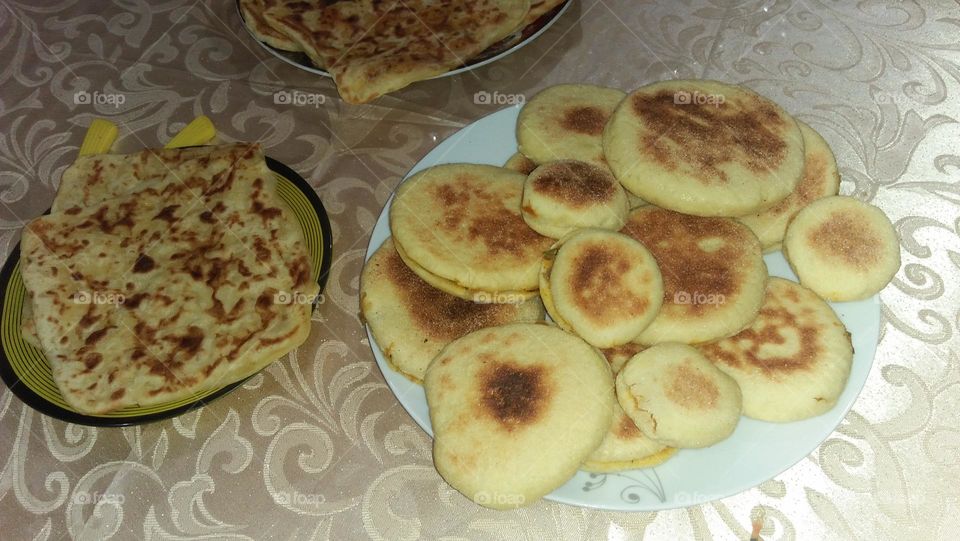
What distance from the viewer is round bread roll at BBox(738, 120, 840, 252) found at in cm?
202

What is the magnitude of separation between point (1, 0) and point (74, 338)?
2.59 m

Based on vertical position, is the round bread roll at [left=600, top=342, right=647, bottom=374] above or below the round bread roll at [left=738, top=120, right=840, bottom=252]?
below

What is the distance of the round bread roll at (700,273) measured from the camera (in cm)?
178

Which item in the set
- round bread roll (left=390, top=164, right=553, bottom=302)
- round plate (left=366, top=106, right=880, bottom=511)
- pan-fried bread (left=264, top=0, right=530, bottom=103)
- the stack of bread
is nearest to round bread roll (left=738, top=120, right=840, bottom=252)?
the stack of bread

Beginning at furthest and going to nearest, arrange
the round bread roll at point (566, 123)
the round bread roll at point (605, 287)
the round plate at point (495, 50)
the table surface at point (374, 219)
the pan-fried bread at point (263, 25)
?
the pan-fried bread at point (263, 25)
the round plate at point (495, 50)
the round bread roll at point (566, 123)
the table surface at point (374, 219)
the round bread roll at point (605, 287)

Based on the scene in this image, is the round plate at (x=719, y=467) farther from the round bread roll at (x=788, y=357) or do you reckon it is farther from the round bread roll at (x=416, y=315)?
the round bread roll at (x=416, y=315)

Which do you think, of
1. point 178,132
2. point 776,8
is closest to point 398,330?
point 178,132

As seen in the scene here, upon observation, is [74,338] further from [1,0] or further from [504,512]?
[1,0]

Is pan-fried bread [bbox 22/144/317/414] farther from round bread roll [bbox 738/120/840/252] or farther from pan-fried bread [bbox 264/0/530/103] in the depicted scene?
round bread roll [bbox 738/120/840/252]

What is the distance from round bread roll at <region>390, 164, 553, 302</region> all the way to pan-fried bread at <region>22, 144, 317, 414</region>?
430mm

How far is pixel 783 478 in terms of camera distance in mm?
1985

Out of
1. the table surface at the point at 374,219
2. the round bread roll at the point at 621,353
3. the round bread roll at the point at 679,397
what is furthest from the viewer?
the table surface at the point at 374,219

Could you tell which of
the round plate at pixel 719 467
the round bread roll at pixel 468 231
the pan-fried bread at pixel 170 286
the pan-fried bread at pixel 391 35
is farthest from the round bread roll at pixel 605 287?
the pan-fried bread at pixel 391 35

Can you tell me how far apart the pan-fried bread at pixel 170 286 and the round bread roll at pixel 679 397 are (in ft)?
3.46
